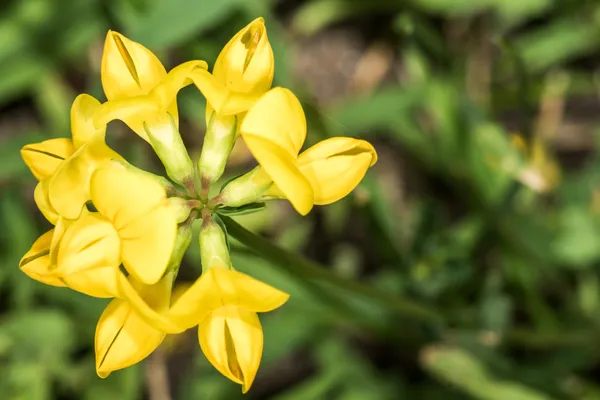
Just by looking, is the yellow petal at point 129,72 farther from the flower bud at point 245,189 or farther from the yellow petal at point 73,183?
the flower bud at point 245,189

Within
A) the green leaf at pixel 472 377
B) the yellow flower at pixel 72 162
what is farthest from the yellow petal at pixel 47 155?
the green leaf at pixel 472 377

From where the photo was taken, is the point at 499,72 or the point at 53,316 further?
the point at 499,72

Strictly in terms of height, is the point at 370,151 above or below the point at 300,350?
below

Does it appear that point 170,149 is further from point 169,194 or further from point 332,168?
point 332,168

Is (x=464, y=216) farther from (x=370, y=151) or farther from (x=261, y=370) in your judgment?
(x=370, y=151)

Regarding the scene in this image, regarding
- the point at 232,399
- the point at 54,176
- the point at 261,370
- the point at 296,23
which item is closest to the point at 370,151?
the point at 54,176
